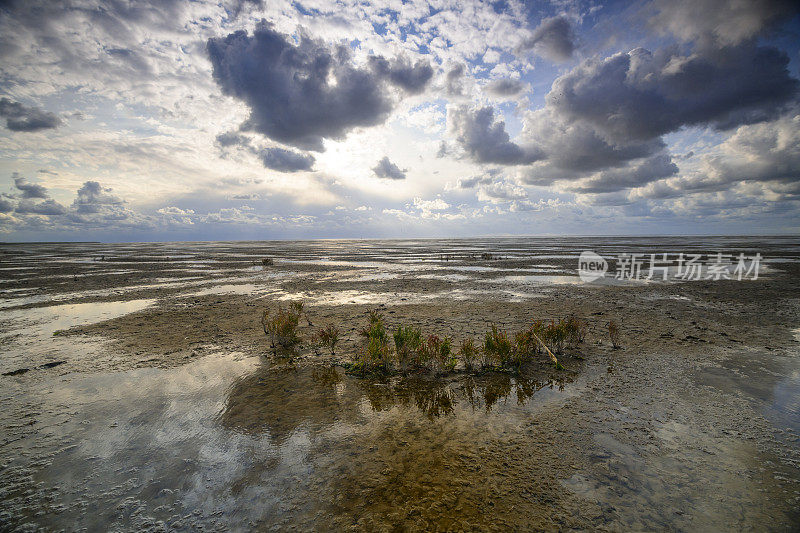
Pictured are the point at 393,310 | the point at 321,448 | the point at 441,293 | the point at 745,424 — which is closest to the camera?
the point at 321,448

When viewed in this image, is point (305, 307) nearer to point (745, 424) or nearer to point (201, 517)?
point (201, 517)

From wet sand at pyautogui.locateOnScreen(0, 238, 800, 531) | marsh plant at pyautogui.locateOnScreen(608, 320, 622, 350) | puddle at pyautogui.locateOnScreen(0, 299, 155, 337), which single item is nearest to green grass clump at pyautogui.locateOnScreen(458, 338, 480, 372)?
wet sand at pyautogui.locateOnScreen(0, 238, 800, 531)

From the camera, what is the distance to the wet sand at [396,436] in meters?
3.78

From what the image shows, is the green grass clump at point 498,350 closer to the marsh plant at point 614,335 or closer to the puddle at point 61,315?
the marsh plant at point 614,335

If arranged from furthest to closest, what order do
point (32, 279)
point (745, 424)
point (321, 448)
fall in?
point (32, 279) → point (745, 424) → point (321, 448)

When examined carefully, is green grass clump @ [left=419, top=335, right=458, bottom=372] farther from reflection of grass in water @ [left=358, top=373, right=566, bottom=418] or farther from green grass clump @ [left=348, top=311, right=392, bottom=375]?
green grass clump @ [left=348, top=311, right=392, bottom=375]

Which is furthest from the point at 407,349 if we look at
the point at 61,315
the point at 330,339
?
the point at 61,315

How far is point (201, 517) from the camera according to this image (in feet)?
12.2

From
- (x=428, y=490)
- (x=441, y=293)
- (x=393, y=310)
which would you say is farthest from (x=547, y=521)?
(x=441, y=293)

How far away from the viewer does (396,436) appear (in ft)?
17.3

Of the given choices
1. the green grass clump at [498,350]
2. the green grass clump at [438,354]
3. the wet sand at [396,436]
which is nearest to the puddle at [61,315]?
the wet sand at [396,436]

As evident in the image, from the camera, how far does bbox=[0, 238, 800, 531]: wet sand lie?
3779 millimetres

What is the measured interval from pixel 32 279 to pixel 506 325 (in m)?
36.1

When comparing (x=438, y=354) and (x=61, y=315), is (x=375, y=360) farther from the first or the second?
(x=61, y=315)
